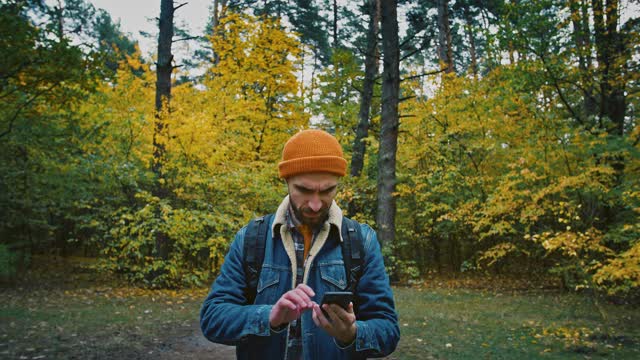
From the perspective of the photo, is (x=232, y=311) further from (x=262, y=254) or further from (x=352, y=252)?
(x=352, y=252)

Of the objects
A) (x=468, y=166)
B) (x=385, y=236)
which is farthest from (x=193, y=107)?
(x=468, y=166)

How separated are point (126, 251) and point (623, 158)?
10483 mm

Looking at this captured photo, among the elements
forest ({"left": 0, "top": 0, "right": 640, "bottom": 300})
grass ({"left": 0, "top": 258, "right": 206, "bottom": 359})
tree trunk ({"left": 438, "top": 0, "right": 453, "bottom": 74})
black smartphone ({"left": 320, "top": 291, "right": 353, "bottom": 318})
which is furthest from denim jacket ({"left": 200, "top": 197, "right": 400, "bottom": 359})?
tree trunk ({"left": 438, "top": 0, "right": 453, "bottom": 74})

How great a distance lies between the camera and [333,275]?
1.89 metres

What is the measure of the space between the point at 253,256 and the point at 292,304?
396mm

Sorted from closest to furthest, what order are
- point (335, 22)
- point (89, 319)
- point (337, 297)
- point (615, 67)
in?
point (337, 297)
point (89, 319)
point (615, 67)
point (335, 22)

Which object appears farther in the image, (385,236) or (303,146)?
(385,236)

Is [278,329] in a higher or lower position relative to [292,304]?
lower

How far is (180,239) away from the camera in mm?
10359

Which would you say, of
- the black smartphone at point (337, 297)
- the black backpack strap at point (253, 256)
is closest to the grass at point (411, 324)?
the black backpack strap at point (253, 256)

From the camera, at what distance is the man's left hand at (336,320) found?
5.30 feet

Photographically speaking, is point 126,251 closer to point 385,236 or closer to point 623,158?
point 385,236

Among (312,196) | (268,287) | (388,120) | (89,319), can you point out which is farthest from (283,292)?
(388,120)

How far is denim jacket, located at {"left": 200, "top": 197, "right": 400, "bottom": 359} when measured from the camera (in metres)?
1.79
